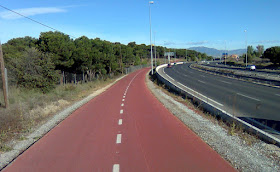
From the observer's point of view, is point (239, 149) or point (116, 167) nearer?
point (116, 167)

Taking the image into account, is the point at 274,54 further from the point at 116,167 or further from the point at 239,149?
the point at 116,167

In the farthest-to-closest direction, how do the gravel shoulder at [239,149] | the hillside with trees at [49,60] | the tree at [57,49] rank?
the tree at [57,49]
the hillside with trees at [49,60]
the gravel shoulder at [239,149]

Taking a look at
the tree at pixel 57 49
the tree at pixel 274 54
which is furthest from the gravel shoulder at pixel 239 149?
the tree at pixel 274 54

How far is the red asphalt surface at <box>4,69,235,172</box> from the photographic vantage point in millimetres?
5715

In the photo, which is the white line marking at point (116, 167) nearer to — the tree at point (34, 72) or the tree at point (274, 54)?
the tree at point (34, 72)

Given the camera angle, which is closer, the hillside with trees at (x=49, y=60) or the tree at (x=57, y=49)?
the hillside with trees at (x=49, y=60)

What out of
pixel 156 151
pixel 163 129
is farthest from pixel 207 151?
pixel 163 129

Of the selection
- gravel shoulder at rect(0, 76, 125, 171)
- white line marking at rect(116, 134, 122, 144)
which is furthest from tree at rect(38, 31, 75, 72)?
white line marking at rect(116, 134, 122, 144)

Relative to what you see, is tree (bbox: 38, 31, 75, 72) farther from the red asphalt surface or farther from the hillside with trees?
the red asphalt surface

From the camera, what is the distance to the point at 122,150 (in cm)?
682

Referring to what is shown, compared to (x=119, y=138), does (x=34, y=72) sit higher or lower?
higher

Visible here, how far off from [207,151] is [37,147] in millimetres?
5029

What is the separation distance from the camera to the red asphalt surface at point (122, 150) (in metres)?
5.71

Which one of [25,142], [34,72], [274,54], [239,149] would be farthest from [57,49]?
[274,54]
